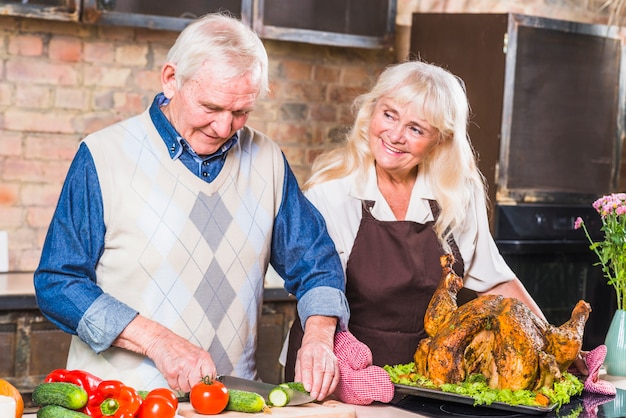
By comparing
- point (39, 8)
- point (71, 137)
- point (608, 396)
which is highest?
point (39, 8)

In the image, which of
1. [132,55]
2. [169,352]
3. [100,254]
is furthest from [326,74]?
[169,352]

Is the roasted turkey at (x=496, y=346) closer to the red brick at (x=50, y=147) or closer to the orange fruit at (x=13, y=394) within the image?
the orange fruit at (x=13, y=394)

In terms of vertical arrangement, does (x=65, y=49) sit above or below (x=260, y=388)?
above

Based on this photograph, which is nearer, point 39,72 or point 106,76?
point 39,72

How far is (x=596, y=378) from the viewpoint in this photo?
2350mm

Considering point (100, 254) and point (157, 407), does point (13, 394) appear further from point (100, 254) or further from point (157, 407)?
point (100, 254)

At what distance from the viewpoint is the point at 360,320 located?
8.77ft

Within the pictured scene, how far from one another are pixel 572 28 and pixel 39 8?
2299 millimetres

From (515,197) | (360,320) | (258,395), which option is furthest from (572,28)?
(258,395)

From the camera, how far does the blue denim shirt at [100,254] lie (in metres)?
2.10

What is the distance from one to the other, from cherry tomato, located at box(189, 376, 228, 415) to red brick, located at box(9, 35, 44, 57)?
7.83 ft

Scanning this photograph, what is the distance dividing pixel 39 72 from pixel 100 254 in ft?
6.30

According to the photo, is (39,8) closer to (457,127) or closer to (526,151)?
(457,127)

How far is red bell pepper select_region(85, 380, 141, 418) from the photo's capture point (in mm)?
1779
